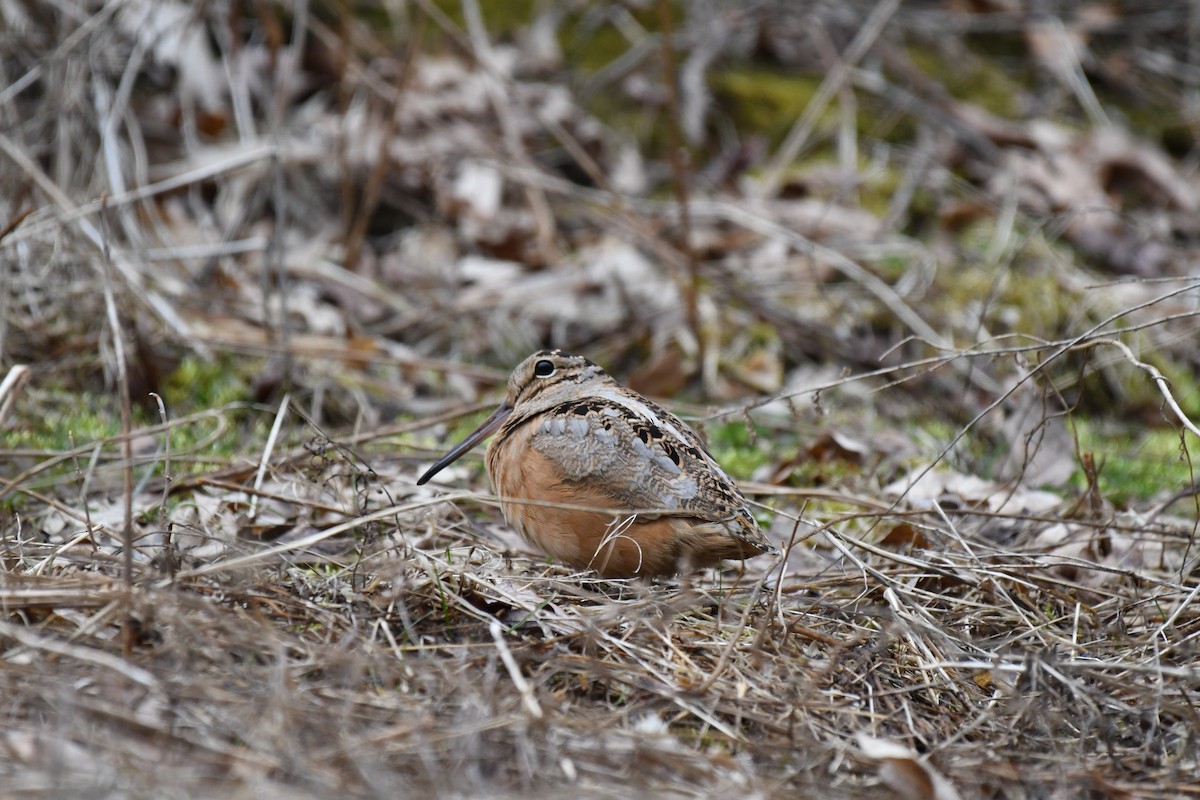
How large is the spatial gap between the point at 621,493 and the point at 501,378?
2.14m

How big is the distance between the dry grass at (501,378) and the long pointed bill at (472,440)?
0.15 metres

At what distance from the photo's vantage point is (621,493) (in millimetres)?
3611

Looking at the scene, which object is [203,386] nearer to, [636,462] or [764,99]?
[636,462]

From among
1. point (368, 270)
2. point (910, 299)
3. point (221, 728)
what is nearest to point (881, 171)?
point (910, 299)

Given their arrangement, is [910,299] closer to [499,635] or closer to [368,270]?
[368,270]

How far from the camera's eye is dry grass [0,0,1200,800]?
261 cm

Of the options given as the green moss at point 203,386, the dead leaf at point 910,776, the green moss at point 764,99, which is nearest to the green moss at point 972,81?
the green moss at point 764,99

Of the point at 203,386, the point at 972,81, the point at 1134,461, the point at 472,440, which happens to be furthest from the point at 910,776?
the point at 972,81

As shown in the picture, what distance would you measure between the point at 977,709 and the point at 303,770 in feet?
5.63

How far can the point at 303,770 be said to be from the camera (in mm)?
2270

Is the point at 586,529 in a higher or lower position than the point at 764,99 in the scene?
lower

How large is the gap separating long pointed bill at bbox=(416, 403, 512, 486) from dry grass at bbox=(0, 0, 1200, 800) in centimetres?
15

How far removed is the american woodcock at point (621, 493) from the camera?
3541 millimetres

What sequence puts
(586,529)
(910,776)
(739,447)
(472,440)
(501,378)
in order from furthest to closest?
1. (501,378)
2. (739,447)
3. (472,440)
4. (586,529)
5. (910,776)
